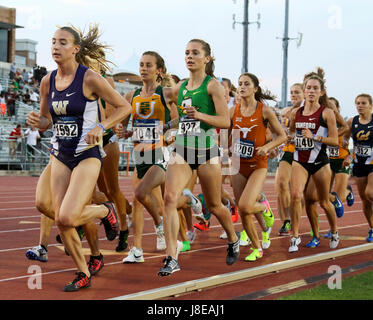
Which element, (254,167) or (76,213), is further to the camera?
(254,167)

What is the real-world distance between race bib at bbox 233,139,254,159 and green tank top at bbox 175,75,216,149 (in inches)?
39.8

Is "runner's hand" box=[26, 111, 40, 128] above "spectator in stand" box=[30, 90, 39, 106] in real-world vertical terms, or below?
below

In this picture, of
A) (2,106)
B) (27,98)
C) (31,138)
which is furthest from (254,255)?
(27,98)

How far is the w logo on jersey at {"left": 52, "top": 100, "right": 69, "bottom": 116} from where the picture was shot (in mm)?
6055

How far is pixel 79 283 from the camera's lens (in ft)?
19.5

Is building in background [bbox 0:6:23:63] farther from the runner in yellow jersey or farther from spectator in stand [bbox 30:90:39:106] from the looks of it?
the runner in yellow jersey

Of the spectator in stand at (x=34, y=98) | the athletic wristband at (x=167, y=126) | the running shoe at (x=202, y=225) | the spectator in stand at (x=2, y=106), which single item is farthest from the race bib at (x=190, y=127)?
the spectator in stand at (x=34, y=98)

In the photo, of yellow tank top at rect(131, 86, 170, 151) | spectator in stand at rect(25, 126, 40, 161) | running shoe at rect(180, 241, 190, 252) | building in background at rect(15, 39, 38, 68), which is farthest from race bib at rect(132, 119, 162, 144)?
building in background at rect(15, 39, 38, 68)

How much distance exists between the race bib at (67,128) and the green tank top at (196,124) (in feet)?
4.66

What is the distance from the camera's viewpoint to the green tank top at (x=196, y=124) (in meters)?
7.13
